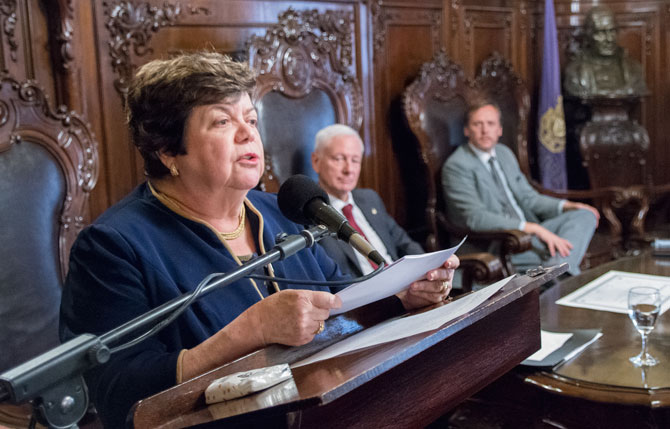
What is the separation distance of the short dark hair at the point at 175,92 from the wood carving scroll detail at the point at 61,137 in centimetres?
74

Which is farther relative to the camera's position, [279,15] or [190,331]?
[279,15]

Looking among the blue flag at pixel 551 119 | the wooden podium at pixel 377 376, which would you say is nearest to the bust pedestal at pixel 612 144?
the blue flag at pixel 551 119

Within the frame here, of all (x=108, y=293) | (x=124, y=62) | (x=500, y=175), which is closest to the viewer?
(x=108, y=293)

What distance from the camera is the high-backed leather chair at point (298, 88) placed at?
3057mm

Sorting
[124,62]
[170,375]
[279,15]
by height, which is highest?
[279,15]

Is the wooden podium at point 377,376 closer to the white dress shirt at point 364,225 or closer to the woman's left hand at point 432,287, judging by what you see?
the woman's left hand at point 432,287

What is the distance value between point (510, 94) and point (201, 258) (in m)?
3.36

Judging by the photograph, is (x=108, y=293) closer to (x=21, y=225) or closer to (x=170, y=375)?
(x=170, y=375)

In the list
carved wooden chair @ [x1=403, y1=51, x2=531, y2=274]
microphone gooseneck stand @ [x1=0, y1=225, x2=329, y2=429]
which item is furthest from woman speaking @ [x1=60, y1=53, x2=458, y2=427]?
carved wooden chair @ [x1=403, y1=51, x2=531, y2=274]

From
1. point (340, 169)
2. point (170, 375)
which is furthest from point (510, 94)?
point (170, 375)

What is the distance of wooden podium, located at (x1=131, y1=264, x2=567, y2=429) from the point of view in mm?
894

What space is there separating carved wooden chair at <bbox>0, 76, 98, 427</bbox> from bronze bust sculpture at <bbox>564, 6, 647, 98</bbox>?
3.78 meters

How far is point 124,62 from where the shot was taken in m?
2.81

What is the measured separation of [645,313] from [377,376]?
994mm
